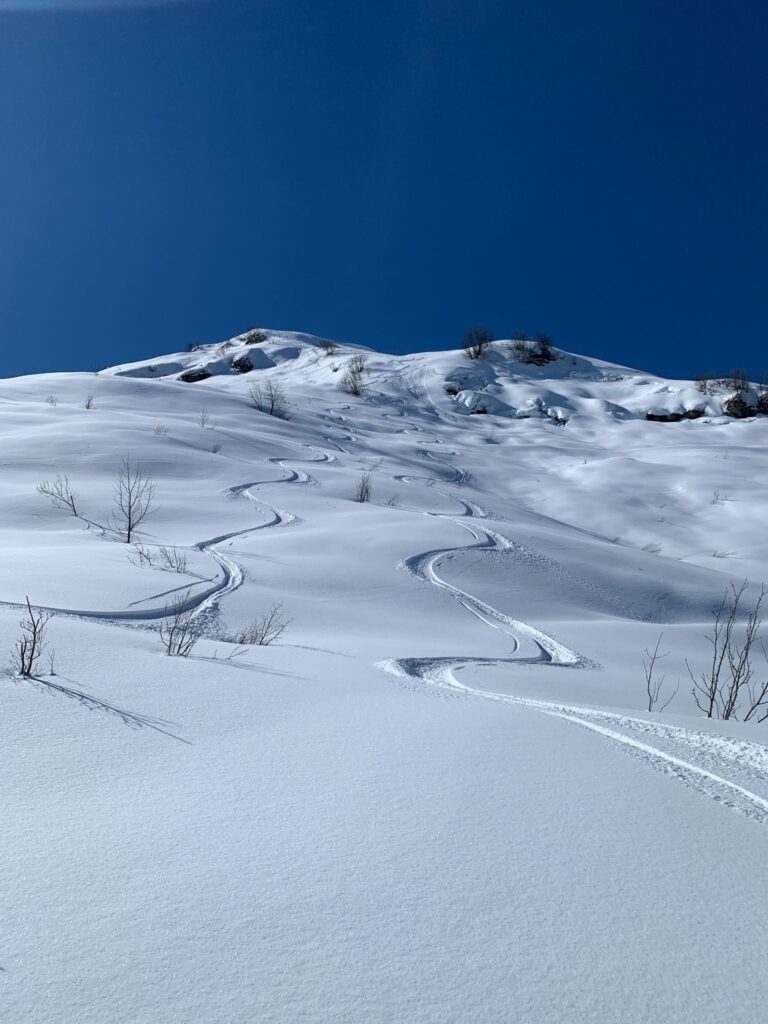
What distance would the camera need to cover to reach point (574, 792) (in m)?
1.48

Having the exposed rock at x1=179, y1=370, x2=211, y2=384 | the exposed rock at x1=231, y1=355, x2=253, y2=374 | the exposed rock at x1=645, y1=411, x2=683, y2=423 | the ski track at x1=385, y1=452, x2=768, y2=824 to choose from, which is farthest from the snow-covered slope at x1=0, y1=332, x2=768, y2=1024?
the exposed rock at x1=231, y1=355, x2=253, y2=374

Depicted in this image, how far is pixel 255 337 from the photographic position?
3578 cm

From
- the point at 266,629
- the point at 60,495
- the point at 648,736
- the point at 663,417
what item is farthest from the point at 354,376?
the point at 648,736

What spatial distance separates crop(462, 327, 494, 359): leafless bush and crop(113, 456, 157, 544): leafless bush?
2561 centimetres

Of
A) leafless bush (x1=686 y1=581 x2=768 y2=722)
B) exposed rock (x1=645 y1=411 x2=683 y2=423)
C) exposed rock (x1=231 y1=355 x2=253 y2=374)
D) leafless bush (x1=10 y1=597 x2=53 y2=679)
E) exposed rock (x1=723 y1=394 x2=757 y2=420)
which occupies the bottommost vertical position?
leafless bush (x1=686 y1=581 x2=768 y2=722)

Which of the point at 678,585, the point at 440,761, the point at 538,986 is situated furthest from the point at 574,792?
the point at 678,585

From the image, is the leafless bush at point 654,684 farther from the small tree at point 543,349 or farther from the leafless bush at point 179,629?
the small tree at point 543,349

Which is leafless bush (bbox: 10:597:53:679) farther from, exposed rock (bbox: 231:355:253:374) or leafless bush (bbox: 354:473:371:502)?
exposed rock (bbox: 231:355:253:374)

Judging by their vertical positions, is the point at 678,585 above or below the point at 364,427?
below

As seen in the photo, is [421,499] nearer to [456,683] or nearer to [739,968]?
[456,683]

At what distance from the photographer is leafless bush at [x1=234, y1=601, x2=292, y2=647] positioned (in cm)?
311

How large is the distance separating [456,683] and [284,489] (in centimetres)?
598

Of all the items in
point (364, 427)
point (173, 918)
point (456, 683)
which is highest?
point (364, 427)

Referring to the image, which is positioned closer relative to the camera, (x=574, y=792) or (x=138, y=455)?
(x=574, y=792)
